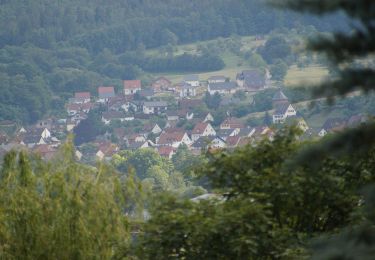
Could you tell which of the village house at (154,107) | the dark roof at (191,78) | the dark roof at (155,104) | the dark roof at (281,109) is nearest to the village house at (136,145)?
the dark roof at (281,109)

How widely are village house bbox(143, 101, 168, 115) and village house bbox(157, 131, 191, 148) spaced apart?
9.81 meters

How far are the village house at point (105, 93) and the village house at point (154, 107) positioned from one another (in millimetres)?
4116

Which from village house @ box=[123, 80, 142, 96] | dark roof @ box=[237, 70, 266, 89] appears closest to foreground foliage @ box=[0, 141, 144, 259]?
dark roof @ box=[237, 70, 266, 89]

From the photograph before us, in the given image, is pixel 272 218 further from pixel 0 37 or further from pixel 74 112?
pixel 0 37

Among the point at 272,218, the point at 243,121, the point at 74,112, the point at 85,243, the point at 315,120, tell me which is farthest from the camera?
the point at 74,112

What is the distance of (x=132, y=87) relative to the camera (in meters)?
73.9

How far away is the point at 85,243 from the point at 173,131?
53.8 metres

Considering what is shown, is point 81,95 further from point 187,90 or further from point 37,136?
point 37,136

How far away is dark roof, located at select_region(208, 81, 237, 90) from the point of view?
69.1 m

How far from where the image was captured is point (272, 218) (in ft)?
16.4

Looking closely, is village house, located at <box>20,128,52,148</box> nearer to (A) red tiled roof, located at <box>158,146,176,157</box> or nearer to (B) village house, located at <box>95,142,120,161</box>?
(B) village house, located at <box>95,142,120,161</box>

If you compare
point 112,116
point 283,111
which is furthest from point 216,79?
point 283,111

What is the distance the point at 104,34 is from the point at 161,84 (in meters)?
13.2

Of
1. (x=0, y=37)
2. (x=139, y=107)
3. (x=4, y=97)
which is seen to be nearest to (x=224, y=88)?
(x=139, y=107)
